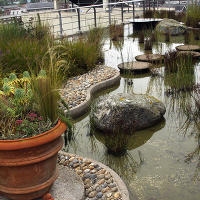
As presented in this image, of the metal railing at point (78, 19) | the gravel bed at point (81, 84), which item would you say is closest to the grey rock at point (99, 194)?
the gravel bed at point (81, 84)

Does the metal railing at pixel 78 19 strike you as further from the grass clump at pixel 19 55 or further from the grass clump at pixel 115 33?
the grass clump at pixel 19 55

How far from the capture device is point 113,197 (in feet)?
7.63

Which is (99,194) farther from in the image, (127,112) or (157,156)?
(127,112)

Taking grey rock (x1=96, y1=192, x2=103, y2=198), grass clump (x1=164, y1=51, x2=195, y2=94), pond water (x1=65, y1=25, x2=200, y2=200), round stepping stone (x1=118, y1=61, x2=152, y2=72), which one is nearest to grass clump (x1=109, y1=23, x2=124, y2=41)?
round stepping stone (x1=118, y1=61, x2=152, y2=72)

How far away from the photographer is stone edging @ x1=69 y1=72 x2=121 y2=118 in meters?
4.06

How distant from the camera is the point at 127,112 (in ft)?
11.6

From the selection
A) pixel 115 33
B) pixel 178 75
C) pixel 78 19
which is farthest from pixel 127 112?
pixel 78 19

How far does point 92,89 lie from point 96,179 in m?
2.45

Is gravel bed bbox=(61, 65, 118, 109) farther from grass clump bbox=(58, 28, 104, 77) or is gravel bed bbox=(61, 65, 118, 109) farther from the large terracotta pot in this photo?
the large terracotta pot

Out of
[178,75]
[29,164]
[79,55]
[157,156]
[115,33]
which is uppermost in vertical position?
[115,33]

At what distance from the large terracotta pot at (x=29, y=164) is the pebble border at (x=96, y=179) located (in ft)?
1.20

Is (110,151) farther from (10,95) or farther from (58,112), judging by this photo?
(10,95)

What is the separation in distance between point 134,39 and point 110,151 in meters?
6.45

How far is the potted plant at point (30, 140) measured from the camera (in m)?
2.05
